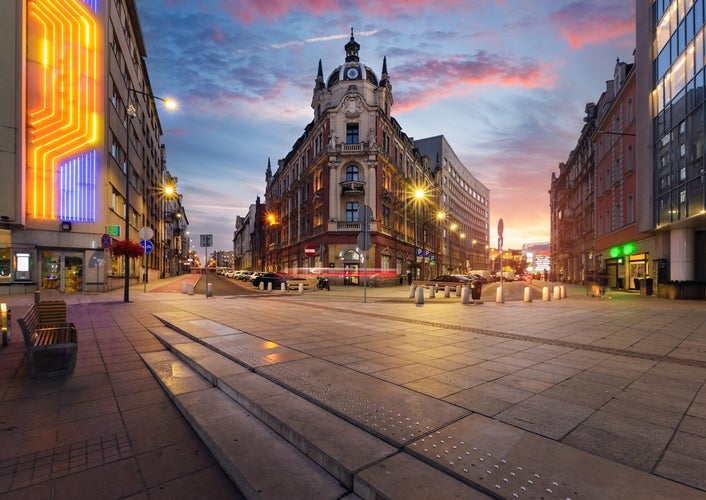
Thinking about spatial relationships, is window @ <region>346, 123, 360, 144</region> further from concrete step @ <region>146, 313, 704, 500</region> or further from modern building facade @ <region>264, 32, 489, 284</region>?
concrete step @ <region>146, 313, 704, 500</region>

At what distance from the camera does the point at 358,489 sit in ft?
9.32

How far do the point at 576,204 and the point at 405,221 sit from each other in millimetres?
27054

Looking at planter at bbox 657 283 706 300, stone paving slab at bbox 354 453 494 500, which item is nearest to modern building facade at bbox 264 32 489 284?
planter at bbox 657 283 706 300

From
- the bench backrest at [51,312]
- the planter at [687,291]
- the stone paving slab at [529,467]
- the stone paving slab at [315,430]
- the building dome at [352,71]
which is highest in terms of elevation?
the building dome at [352,71]

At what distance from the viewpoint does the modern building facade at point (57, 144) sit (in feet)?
74.2

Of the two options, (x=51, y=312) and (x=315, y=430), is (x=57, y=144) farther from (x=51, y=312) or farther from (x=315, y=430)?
(x=315, y=430)

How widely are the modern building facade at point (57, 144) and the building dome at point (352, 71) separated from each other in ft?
74.6

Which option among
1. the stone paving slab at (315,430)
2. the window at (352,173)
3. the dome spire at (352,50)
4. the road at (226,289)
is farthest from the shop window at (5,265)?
the dome spire at (352,50)

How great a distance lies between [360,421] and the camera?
12.3ft

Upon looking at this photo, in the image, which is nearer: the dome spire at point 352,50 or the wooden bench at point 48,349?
the wooden bench at point 48,349

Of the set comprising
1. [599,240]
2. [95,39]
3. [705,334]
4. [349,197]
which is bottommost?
[705,334]

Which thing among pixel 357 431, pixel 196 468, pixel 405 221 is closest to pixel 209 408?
pixel 196 468

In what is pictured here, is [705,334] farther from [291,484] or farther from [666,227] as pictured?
[666,227]

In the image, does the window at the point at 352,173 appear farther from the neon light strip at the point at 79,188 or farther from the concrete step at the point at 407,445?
the concrete step at the point at 407,445
